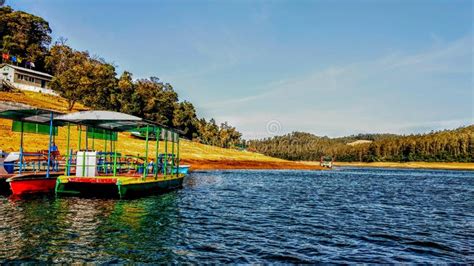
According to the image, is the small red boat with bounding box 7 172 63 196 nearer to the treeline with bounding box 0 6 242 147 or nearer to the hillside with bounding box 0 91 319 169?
the hillside with bounding box 0 91 319 169

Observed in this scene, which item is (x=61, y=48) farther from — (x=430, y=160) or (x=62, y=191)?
(x=430, y=160)

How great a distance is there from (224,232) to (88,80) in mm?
87643

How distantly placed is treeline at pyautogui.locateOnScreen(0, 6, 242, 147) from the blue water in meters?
78.5

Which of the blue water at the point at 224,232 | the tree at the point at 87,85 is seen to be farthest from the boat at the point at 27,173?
the tree at the point at 87,85

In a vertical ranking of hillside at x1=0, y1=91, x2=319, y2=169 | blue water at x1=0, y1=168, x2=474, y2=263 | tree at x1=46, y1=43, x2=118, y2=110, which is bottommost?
blue water at x1=0, y1=168, x2=474, y2=263

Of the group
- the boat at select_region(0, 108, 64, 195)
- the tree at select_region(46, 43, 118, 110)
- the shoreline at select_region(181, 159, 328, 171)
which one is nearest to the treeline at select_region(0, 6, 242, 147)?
the tree at select_region(46, 43, 118, 110)

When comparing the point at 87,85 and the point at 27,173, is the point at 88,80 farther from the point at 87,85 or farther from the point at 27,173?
the point at 27,173

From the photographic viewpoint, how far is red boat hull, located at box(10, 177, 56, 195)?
87.9 feet

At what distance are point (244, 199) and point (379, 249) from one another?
16.1 metres

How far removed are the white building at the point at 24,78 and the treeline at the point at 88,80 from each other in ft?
18.4

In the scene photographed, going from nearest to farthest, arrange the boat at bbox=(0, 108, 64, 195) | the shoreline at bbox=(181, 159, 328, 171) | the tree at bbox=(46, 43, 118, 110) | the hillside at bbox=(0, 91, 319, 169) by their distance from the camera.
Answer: the boat at bbox=(0, 108, 64, 195) < the hillside at bbox=(0, 91, 319, 169) < the shoreline at bbox=(181, 159, 328, 171) < the tree at bbox=(46, 43, 118, 110)

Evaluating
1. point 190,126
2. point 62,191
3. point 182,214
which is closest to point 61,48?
point 190,126

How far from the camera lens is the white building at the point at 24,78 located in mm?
104312

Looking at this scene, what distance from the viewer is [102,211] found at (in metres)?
21.6
